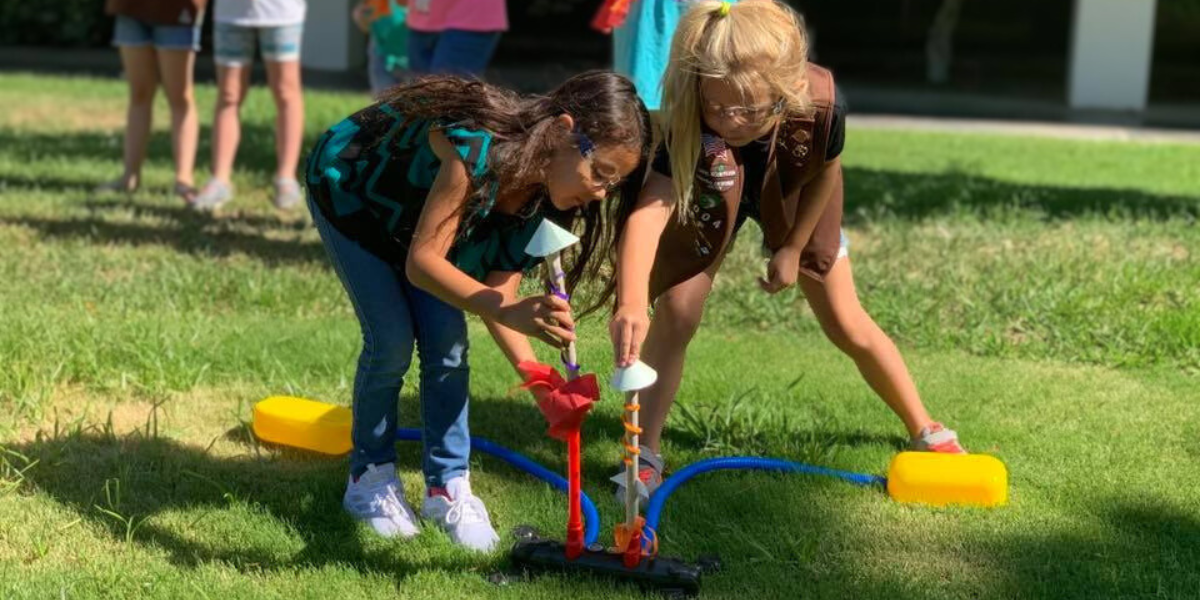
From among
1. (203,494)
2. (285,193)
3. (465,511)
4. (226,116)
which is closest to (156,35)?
(226,116)

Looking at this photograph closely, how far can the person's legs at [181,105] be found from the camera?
6.54m

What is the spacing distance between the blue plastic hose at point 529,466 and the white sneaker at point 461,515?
206 mm

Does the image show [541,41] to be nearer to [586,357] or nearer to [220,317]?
[220,317]

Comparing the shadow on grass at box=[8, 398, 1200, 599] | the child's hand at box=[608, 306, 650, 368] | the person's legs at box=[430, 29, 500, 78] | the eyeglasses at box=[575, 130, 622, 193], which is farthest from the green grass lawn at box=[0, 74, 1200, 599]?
the person's legs at box=[430, 29, 500, 78]

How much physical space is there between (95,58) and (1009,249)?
11.7 m

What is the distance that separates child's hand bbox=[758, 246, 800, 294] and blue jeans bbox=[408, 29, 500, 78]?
2.94 metres

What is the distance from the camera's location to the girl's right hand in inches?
105

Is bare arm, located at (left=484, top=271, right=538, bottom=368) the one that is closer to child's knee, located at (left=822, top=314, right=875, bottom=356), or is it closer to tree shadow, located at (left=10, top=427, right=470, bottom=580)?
tree shadow, located at (left=10, top=427, right=470, bottom=580)

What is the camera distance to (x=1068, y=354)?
15.1 ft

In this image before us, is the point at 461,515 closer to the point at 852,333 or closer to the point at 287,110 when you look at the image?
the point at 852,333

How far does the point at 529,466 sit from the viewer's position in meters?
3.54

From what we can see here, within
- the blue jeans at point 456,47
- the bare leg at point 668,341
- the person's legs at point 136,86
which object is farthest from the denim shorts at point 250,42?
the bare leg at point 668,341

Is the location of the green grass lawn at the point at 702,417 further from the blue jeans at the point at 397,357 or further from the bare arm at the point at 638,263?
the bare arm at the point at 638,263

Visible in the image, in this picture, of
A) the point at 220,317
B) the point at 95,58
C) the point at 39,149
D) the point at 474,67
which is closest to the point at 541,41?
the point at 95,58
